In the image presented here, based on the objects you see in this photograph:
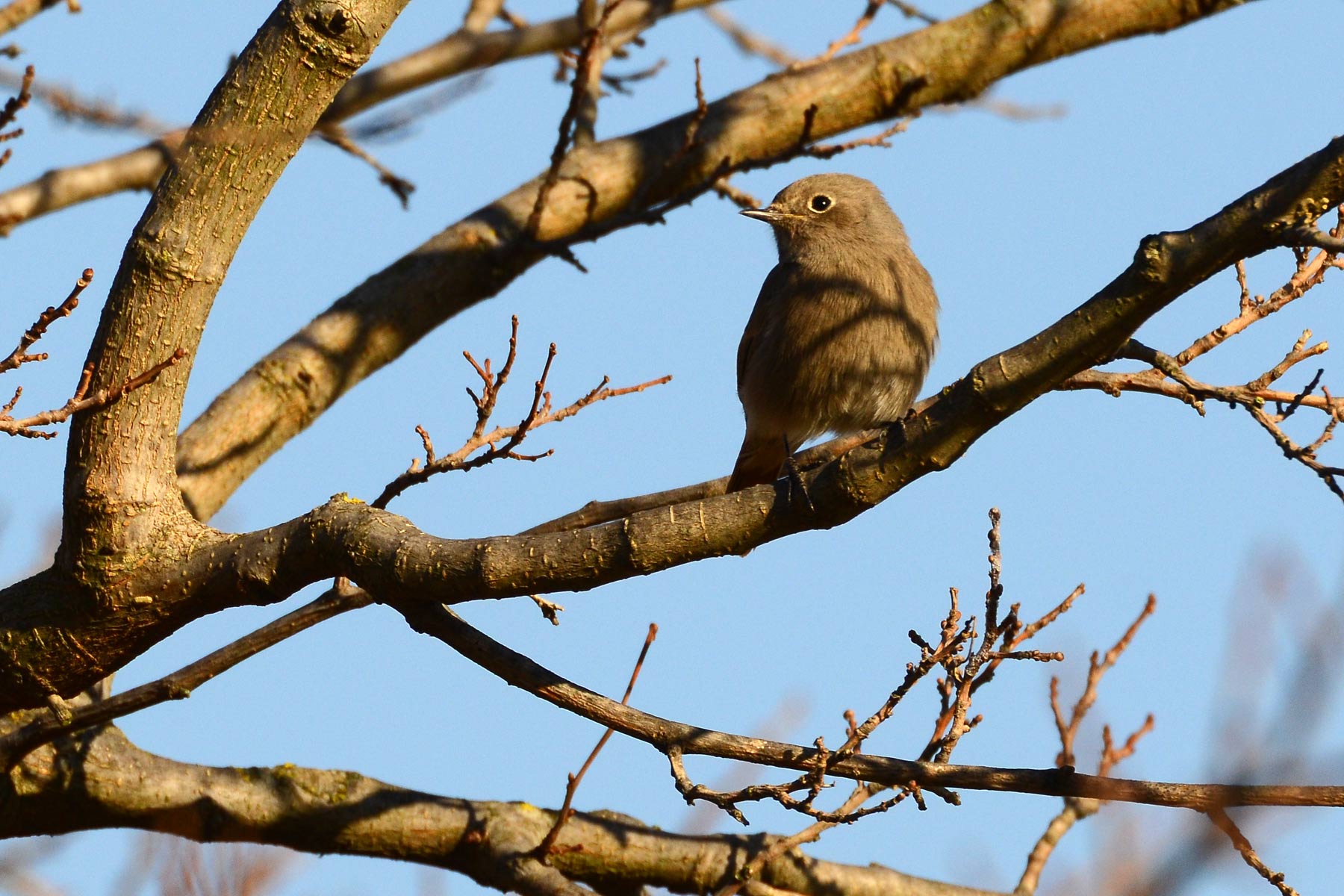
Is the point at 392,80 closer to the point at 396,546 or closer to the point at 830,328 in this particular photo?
the point at 830,328

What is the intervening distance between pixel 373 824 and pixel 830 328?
2.95m

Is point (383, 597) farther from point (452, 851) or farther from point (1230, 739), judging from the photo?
point (1230, 739)

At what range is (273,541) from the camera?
397 centimetres

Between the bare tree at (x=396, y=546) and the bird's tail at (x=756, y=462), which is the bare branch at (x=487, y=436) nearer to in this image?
the bare tree at (x=396, y=546)

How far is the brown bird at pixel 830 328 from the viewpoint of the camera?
6.40m

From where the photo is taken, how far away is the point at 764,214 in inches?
298

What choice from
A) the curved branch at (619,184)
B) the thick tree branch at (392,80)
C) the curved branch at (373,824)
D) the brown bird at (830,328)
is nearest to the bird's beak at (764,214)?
the brown bird at (830,328)

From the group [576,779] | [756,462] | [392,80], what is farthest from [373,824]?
[392,80]

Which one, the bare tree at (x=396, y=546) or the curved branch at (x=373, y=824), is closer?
the bare tree at (x=396, y=546)

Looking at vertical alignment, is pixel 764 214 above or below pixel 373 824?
above

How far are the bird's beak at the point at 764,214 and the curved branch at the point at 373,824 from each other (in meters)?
3.44

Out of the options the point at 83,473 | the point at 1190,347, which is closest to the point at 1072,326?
the point at 1190,347

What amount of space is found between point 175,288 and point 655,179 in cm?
345

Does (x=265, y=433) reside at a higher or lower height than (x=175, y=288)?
higher
